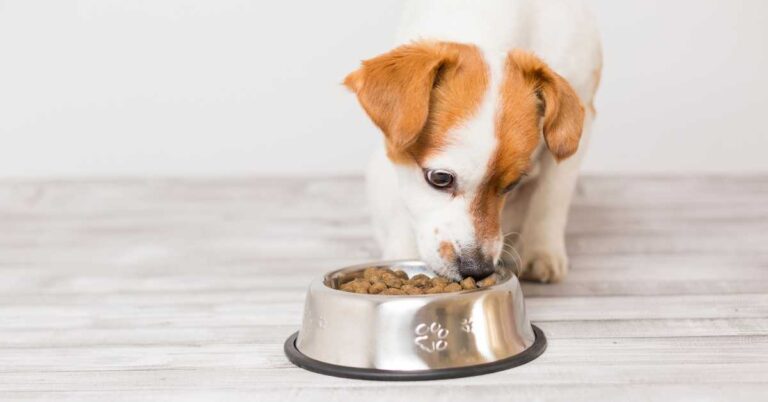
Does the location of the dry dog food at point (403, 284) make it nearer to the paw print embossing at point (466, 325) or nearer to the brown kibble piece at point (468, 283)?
the brown kibble piece at point (468, 283)

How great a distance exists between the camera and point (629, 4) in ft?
14.3

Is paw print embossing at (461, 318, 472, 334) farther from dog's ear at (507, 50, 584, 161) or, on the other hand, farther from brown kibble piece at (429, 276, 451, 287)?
dog's ear at (507, 50, 584, 161)

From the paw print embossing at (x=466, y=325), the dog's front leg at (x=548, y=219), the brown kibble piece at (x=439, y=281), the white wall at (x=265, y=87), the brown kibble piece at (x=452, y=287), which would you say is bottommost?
the white wall at (x=265, y=87)

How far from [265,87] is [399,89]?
256cm

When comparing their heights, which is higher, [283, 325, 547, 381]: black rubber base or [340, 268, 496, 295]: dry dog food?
[340, 268, 496, 295]: dry dog food

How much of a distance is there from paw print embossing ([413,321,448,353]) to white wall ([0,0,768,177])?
2669 mm

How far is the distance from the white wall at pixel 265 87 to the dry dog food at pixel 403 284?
2.36 m

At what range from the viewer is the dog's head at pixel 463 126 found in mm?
2018

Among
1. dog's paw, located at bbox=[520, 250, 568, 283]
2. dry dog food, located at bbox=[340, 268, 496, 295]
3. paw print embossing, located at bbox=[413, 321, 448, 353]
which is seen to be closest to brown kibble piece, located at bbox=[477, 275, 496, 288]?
dry dog food, located at bbox=[340, 268, 496, 295]

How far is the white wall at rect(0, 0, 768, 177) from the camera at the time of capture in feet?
14.5

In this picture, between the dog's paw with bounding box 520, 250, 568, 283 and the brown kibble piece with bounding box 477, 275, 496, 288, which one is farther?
the dog's paw with bounding box 520, 250, 568, 283

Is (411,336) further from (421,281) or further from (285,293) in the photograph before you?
(285,293)

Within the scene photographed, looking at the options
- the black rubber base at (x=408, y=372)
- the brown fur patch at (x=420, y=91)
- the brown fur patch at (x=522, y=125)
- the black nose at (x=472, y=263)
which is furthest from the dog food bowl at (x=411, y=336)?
the brown fur patch at (x=420, y=91)

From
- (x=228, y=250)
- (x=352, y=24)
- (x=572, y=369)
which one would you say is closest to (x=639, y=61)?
(x=352, y=24)
